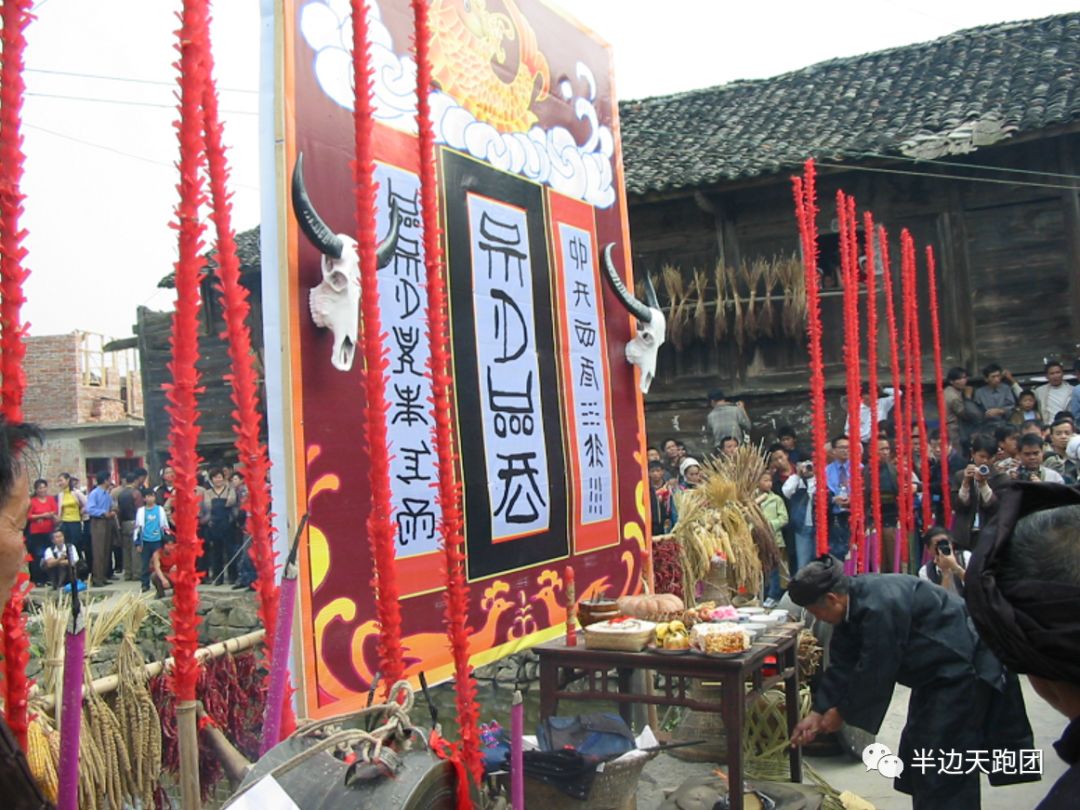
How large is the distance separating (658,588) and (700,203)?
678 centimetres

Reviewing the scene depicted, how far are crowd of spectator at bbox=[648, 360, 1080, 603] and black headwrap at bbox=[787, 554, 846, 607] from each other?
1721 millimetres

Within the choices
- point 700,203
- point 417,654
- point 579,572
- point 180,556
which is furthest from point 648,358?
point 700,203

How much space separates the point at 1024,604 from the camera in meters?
1.37

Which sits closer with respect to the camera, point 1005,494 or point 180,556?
point 1005,494

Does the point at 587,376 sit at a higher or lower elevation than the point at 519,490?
higher

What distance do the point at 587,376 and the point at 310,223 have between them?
225cm

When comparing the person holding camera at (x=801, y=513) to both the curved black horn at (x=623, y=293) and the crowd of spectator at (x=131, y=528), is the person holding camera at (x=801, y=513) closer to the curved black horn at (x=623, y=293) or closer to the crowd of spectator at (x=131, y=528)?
the curved black horn at (x=623, y=293)

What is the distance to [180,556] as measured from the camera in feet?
6.63

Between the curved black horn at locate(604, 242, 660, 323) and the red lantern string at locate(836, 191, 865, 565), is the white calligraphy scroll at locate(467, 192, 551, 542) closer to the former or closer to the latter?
the curved black horn at locate(604, 242, 660, 323)

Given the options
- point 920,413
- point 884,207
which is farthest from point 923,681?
point 884,207

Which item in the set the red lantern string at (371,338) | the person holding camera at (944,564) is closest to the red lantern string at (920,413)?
the person holding camera at (944,564)

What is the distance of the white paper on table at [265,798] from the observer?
5.36 feet

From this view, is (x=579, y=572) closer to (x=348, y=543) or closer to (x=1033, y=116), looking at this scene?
(x=348, y=543)

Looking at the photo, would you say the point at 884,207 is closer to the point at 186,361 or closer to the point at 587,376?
the point at 587,376
